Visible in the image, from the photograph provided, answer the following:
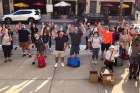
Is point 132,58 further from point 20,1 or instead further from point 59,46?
point 20,1

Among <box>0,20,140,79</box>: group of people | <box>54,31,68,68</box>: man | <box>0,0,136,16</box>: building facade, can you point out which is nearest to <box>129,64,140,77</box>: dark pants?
<box>0,20,140,79</box>: group of people

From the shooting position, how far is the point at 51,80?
1105 centimetres

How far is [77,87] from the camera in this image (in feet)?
34.0

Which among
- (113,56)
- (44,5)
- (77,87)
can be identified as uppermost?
(44,5)

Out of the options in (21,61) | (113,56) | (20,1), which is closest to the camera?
(113,56)

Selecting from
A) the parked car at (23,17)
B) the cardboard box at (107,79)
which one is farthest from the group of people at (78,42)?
the parked car at (23,17)

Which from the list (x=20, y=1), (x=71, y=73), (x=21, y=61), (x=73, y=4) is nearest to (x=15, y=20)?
(x=20, y=1)

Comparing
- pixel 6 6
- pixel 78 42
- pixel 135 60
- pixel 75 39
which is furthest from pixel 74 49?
pixel 6 6

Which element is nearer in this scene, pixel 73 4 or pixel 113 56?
pixel 113 56

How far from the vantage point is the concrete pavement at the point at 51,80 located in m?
10.2

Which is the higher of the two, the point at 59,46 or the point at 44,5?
the point at 44,5

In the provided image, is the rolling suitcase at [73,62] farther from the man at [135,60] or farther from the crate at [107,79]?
the man at [135,60]

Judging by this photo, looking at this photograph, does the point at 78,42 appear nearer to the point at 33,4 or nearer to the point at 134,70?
the point at 134,70

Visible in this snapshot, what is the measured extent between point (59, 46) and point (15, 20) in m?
17.9
